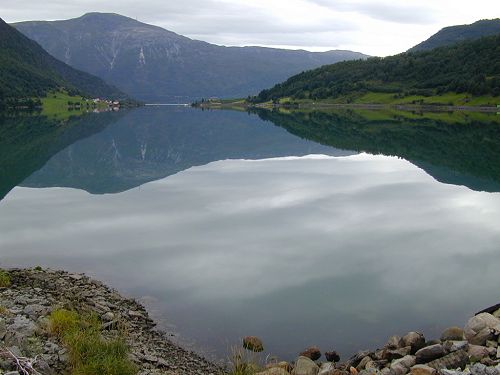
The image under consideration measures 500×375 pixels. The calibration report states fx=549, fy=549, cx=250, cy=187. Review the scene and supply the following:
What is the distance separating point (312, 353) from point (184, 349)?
3.76 m

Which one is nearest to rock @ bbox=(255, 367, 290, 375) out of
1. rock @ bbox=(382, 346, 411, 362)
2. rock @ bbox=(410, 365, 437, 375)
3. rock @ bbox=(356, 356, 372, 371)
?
rock @ bbox=(356, 356, 372, 371)

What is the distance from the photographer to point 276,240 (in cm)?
2756

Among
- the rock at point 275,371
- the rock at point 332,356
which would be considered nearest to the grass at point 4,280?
the rock at point 275,371

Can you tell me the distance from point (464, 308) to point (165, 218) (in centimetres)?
1902

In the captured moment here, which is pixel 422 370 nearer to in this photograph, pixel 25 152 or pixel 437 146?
pixel 437 146

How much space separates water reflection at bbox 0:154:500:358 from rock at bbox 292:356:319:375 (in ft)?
4.16

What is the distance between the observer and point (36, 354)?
12070 mm

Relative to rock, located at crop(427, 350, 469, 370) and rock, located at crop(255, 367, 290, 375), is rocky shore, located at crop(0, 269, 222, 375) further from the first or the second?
rock, located at crop(427, 350, 469, 370)

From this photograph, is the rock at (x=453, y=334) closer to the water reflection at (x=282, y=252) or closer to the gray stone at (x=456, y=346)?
the water reflection at (x=282, y=252)

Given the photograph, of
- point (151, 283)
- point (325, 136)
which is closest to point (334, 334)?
point (151, 283)

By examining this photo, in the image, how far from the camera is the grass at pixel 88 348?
11.7 m

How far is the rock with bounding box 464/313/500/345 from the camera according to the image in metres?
14.3

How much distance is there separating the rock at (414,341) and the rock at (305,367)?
2.67 m

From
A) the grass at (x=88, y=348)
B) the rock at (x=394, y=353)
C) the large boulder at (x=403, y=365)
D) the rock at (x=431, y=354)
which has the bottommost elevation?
the rock at (x=394, y=353)
